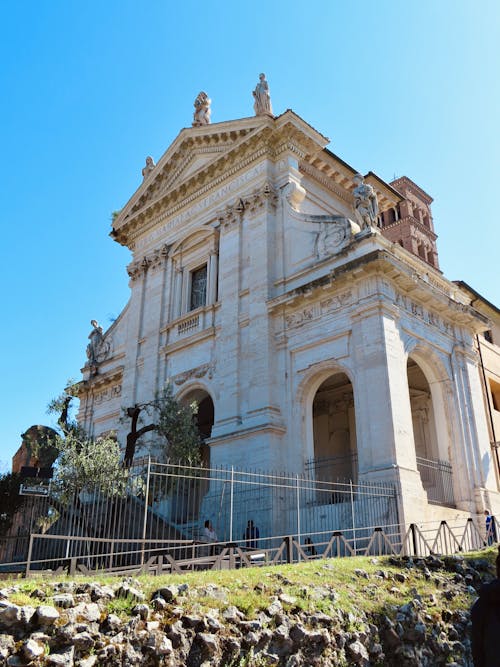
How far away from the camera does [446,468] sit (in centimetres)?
1812

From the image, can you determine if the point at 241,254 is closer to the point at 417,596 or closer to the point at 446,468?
the point at 446,468

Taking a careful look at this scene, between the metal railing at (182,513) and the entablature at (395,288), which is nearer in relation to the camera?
the metal railing at (182,513)

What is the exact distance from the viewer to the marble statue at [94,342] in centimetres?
2823

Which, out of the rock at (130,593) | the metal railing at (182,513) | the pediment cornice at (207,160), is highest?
the pediment cornice at (207,160)

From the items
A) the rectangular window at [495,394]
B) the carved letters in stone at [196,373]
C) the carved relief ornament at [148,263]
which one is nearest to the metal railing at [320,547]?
the carved letters in stone at [196,373]

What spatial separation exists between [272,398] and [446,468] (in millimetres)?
5308

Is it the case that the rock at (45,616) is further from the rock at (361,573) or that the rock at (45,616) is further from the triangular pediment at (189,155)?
the triangular pediment at (189,155)

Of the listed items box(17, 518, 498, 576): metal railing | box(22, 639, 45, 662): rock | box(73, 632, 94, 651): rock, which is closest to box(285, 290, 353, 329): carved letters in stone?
box(17, 518, 498, 576): metal railing

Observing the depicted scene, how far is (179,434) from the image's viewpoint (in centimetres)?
1834

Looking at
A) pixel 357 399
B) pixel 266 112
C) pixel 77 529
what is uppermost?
pixel 266 112

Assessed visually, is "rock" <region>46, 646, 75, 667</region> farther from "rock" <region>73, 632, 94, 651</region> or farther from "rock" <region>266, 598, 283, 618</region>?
"rock" <region>266, 598, 283, 618</region>

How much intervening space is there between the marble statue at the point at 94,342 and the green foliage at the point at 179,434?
32.5 ft

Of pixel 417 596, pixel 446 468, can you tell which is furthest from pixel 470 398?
pixel 417 596

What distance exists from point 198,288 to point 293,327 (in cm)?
628
